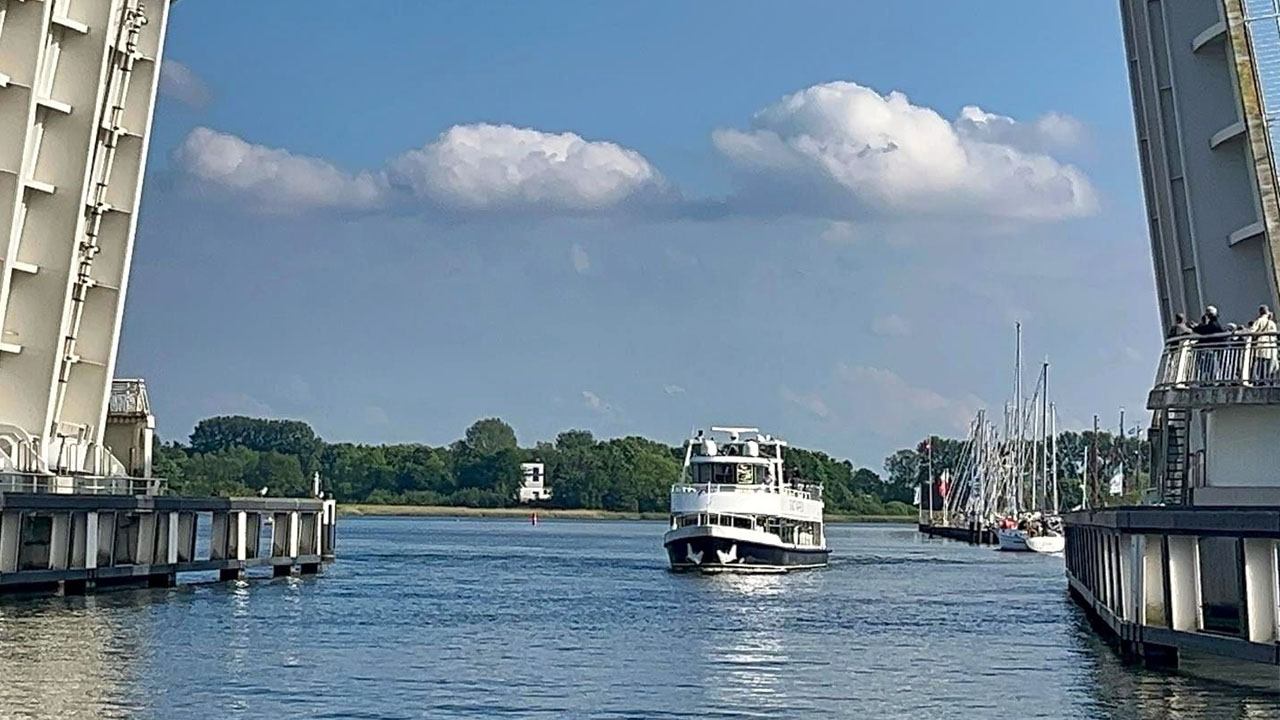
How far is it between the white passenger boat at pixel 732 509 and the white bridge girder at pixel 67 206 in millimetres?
22798

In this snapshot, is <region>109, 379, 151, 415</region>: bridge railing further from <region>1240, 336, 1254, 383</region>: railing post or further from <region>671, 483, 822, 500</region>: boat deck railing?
<region>1240, 336, 1254, 383</region>: railing post

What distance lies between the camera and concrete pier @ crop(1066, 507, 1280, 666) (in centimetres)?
3183

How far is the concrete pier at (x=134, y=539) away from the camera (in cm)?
5897

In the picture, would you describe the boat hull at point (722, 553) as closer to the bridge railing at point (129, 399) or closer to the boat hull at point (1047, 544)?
the bridge railing at point (129, 399)

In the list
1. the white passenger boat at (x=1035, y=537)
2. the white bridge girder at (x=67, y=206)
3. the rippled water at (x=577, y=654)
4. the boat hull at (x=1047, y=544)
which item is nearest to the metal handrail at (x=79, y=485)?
the white bridge girder at (x=67, y=206)

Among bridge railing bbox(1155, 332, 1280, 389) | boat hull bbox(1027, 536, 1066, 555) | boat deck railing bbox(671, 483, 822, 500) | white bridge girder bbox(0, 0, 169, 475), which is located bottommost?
bridge railing bbox(1155, 332, 1280, 389)

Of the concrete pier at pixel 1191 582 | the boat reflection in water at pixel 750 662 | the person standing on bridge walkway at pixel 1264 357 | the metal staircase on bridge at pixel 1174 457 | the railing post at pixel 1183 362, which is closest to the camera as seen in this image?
the concrete pier at pixel 1191 582

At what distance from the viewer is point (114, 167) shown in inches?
2758

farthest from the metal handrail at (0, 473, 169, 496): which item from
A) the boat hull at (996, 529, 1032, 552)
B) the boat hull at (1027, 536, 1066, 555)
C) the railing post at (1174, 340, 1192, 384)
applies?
the boat hull at (996, 529, 1032, 552)

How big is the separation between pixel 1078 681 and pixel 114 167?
41051 millimetres

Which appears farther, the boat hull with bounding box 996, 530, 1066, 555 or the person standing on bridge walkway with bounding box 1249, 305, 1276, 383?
the boat hull with bounding box 996, 530, 1066, 555

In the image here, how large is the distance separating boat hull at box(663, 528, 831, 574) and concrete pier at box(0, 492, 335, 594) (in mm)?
14991

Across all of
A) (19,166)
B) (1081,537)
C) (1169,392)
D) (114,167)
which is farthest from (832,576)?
(1169,392)

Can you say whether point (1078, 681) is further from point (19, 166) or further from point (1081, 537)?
point (19, 166)
